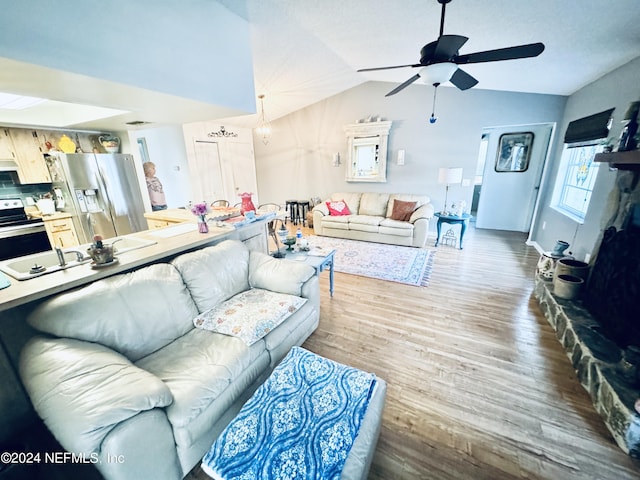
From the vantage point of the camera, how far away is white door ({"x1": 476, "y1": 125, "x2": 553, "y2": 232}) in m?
4.98

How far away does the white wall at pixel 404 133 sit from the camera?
4398 millimetres

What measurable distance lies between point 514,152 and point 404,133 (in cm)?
Answer: 231

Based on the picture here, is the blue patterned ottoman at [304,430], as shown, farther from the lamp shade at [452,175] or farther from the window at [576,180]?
the lamp shade at [452,175]

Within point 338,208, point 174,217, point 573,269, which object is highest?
point 174,217

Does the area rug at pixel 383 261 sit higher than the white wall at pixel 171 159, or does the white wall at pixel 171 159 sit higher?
the white wall at pixel 171 159

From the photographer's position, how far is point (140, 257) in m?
1.80

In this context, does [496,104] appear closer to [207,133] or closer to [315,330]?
[315,330]

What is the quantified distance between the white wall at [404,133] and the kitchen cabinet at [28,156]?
4332mm

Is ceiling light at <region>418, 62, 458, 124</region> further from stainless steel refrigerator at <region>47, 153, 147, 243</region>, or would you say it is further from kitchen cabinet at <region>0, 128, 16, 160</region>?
Answer: kitchen cabinet at <region>0, 128, 16, 160</region>

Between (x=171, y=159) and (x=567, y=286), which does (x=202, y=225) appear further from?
(x=171, y=159)

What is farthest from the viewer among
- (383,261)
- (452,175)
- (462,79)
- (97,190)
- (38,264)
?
(452,175)

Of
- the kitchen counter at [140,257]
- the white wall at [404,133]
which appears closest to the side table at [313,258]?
the kitchen counter at [140,257]

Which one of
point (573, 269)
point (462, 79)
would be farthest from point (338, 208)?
point (573, 269)

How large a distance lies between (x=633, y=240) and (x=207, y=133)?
20.4ft
